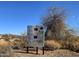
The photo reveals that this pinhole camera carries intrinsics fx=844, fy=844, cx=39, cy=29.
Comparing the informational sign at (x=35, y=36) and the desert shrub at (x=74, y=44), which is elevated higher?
the informational sign at (x=35, y=36)


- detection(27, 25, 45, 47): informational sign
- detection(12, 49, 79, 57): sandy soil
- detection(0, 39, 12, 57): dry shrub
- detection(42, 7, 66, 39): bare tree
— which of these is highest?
detection(42, 7, 66, 39): bare tree

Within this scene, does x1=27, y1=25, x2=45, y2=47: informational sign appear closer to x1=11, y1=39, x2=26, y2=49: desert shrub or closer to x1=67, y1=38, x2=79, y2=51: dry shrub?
x1=11, y1=39, x2=26, y2=49: desert shrub

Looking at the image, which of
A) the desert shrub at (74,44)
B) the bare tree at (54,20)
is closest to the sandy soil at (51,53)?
the desert shrub at (74,44)

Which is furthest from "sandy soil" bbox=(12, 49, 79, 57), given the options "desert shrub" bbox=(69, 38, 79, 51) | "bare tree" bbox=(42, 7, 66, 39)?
"bare tree" bbox=(42, 7, 66, 39)

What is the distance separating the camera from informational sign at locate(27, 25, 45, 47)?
12.1 m

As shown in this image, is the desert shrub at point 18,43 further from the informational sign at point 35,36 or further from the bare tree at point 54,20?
the bare tree at point 54,20

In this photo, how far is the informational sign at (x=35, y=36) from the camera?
1213 cm

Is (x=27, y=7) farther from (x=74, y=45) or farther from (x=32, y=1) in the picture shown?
(x=74, y=45)

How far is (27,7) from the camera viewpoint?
12.2m

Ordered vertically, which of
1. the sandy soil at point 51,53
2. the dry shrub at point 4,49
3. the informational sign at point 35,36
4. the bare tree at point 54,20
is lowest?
the sandy soil at point 51,53

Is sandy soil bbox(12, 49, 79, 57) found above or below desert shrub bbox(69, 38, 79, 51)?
below

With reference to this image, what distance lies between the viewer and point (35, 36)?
12148 mm

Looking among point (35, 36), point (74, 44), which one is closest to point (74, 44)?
point (74, 44)

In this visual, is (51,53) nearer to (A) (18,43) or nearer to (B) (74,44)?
(B) (74,44)
